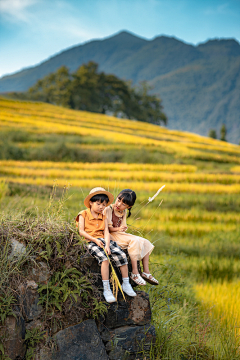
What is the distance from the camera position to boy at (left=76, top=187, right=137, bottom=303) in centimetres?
271

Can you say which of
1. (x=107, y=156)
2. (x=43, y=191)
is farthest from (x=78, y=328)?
(x=107, y=156)

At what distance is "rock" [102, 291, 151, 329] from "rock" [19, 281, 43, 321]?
62 centimetres

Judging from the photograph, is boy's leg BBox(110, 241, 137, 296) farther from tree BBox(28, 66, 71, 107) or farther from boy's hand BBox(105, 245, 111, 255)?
tree BBox(28, 66, 71, 107)

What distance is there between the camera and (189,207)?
1091 cm

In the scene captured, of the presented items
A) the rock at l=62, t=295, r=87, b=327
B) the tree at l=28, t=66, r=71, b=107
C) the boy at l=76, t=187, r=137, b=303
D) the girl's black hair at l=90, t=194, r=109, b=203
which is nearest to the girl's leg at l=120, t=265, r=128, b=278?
the boy at l=76, t=187, r=137, b=303

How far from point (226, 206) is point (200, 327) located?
313 inches

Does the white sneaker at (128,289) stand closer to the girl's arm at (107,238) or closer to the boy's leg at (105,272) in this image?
the boy's leg at (105,272)

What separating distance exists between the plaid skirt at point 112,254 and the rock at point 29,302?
1.89 feet

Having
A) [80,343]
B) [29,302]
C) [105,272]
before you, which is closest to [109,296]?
[105,272]

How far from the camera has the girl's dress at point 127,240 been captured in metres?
2.93

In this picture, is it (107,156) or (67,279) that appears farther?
(107,156)

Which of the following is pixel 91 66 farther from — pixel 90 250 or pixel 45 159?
pixel 90 250

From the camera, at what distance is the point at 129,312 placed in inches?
112

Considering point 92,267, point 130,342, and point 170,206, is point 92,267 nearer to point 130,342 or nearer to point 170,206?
point 130,342
